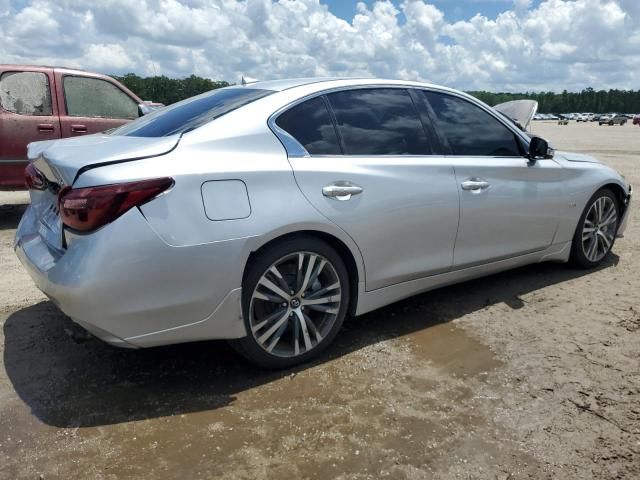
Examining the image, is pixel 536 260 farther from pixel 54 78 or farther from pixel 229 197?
pixel 54 78

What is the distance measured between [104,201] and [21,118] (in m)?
5.19

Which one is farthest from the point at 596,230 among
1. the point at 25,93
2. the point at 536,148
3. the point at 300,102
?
the point at 25,93

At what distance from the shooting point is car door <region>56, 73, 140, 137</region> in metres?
7.04

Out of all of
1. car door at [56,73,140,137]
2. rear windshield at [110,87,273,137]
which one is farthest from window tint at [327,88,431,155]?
car door at [56,73,140,137]

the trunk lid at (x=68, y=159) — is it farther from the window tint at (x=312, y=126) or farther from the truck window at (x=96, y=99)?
the truck window at (x=96, y=99)

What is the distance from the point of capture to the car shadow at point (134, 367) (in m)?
2.82

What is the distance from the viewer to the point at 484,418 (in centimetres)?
271

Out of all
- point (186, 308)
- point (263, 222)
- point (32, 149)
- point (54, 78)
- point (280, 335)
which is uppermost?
point (54, 78)

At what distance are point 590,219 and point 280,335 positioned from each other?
10.6ft

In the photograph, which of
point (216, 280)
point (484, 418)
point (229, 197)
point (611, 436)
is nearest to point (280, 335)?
point (216, 280)

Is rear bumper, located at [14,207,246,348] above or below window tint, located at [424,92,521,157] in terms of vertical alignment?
below

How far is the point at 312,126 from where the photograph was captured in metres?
3.22

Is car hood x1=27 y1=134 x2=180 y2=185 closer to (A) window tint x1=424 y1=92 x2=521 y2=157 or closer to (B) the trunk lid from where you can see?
(B) the trunk lid

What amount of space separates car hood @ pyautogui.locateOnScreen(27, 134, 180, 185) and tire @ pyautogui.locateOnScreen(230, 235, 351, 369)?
2.49 feet
